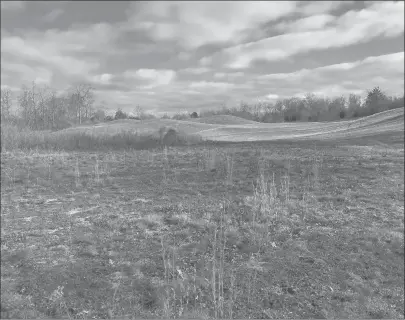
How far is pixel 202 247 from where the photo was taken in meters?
5.43

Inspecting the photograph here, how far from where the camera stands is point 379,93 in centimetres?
4903

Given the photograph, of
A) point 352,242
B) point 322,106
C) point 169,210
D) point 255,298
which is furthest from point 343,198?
point 322,106

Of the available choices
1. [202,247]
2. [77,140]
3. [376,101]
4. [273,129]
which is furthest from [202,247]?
[376,101]

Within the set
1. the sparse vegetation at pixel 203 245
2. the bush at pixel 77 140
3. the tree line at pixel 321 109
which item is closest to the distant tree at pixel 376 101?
the tree line at pixel 321 109

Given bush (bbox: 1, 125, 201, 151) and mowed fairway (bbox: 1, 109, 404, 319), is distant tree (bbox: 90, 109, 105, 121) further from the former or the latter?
mowed fairway (bbox: 1, 109, 404, 319)

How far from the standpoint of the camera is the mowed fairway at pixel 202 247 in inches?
155

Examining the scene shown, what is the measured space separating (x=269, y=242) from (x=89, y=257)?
2822 millimetres

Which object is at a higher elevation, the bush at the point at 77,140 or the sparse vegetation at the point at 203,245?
the bush at the point at 77,140

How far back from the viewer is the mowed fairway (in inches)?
155

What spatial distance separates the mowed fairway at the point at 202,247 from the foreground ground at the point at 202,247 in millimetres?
22

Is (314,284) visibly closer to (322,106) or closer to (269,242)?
(269,242)

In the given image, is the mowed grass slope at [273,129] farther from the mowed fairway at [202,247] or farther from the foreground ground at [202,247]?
the foreground ground at [202,247]

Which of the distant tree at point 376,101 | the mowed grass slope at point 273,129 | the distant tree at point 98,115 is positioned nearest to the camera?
the mowed grass slope at point 273,129

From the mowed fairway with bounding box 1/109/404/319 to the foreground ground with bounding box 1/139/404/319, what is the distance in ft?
0.07
